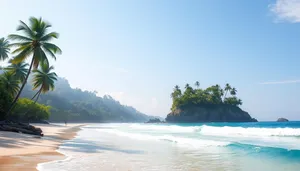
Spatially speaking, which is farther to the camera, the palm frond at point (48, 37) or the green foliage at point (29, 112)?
the green foliage at point (29, 112)

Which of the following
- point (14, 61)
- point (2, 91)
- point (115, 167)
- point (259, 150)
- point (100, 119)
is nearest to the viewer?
point (115, 167)

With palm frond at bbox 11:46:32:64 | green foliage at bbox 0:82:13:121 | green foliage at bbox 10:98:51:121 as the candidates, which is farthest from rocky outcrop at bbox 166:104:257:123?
palm frond at bbox 11:46:32:64

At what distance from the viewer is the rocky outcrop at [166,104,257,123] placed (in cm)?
11373

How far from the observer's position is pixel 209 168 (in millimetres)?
8656

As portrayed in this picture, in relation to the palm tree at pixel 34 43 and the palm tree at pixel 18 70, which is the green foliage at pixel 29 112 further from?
the palm tree at pixel 34 43

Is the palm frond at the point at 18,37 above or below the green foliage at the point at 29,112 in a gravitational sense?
above

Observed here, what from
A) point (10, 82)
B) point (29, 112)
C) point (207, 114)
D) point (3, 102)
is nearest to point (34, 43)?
point (3, 102)

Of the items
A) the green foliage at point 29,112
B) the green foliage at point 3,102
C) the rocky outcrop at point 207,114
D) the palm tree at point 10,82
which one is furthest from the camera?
the rocky outcrop at point 207,114

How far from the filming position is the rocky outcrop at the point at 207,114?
114 meters

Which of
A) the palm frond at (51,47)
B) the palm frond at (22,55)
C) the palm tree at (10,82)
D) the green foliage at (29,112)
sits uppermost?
the palm frond at (51,47)

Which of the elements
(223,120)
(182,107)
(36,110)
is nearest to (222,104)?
(223,120)

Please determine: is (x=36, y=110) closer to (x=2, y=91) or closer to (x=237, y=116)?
(x=2, y=91)

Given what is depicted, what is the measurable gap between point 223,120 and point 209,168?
11100cm

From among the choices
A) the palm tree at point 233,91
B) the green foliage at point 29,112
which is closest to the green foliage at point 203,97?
the palm tree at point 233,91
